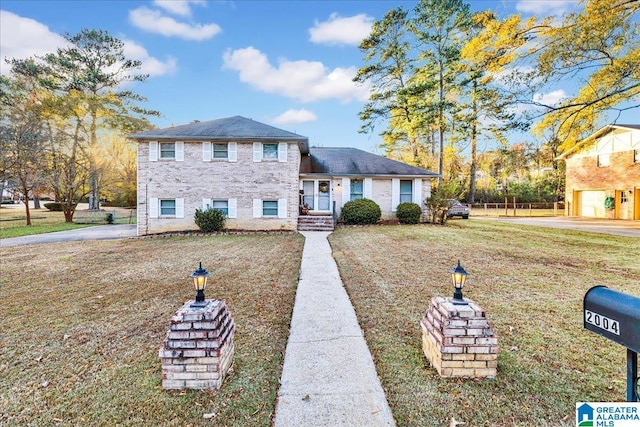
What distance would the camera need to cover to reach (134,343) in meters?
3.59

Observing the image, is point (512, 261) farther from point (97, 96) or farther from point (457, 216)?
point (97, 96)

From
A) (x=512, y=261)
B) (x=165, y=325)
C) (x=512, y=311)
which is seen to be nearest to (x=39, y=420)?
(x=165, y=325)

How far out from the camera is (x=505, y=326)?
13.0ft

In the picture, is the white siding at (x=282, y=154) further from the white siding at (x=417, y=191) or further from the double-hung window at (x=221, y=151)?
the white siding at (x=417, y=191)

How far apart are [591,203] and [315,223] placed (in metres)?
21.7

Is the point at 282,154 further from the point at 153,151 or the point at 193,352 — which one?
the point at 193,352

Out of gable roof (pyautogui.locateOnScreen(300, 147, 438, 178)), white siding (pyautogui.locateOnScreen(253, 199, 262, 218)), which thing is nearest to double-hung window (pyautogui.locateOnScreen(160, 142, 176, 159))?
white siding (pyautogui.locateOnScreen(253, 199, 262, 218))

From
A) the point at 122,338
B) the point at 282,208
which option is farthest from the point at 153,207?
the point at 122,338

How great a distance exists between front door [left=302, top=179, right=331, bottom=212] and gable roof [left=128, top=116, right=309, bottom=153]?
2.53m

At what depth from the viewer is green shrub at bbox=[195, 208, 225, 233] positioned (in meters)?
14.0

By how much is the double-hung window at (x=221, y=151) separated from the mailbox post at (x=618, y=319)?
1447 centimetres

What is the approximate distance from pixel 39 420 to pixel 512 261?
927cm

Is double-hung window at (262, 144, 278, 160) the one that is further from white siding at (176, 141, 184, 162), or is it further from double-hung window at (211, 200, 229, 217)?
white siding at (176, 141, 184, 162)

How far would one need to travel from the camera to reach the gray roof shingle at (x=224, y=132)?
46.1 ft
